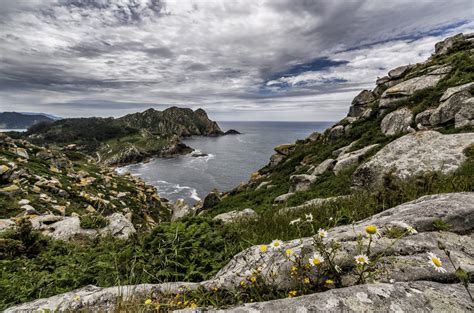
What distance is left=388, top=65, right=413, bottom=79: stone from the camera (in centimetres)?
3393

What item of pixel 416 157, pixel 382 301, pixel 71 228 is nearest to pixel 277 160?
pixel 416 157

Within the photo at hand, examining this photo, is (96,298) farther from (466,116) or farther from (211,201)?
(211,201)

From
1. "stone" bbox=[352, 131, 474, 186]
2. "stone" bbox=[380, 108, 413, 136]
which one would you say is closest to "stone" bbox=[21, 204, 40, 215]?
"stone" bbox=[352, 131, 474, 186]

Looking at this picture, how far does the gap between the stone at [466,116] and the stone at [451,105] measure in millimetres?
412

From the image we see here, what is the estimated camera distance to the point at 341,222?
4953 mm

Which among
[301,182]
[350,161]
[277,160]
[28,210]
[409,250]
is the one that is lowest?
[277,160]

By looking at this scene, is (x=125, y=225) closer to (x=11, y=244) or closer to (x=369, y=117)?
(x=11, y=244)

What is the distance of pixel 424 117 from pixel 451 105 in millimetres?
1913

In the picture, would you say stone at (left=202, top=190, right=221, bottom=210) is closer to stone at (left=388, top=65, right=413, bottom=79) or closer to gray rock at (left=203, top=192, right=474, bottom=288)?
gray rock at (left=203, top=192, right=474, bottom=288)

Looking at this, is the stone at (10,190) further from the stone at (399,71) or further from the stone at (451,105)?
the stone at (399,71)

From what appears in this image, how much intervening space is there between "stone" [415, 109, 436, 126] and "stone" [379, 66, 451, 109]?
19.7 ft

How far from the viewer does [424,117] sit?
60.0ft

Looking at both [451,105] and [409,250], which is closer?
[409,250]

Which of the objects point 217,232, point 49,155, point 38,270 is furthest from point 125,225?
point 49,155
